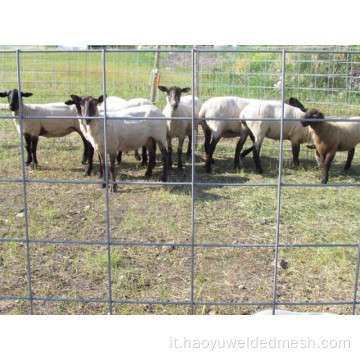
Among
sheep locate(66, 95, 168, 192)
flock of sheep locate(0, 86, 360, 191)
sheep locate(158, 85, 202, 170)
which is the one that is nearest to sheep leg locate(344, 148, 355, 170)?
flock of sheep locate(0, 86, 360, 191)

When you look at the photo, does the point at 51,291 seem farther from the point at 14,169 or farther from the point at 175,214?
the point at 14,169

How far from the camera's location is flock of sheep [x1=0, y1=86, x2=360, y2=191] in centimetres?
700

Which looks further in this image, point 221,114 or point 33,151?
point 221,114

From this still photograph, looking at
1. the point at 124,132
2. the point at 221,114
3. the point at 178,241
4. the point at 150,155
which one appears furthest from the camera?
the point at 221,114

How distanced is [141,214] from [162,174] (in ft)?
6.74

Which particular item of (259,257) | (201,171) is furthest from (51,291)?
(201,171)

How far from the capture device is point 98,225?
533cm

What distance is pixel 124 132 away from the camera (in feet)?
23.1

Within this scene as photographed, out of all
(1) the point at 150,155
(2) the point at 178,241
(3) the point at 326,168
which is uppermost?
(1) the point at 150,155

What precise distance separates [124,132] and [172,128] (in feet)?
4.13

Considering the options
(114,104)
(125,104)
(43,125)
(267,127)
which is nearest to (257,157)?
(267,127)

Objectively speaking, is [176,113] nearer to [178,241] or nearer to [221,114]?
[221,114]

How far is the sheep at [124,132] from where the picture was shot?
22.0ft

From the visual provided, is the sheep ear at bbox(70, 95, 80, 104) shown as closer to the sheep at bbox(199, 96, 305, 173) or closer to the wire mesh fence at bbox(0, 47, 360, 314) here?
the wire mesh fence at bbox(0, 47, 360, 314)
